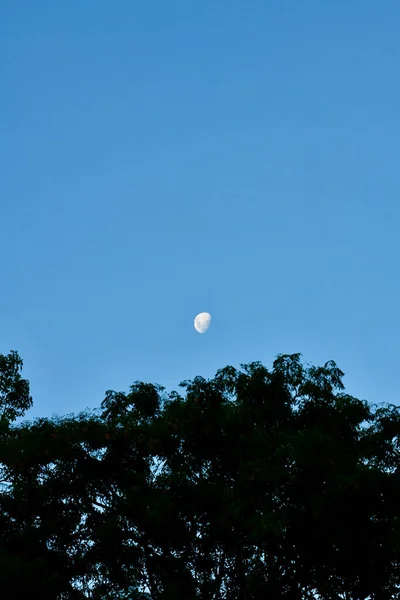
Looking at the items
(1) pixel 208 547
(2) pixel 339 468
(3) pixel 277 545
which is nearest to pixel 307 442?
(2) pixel 339 468

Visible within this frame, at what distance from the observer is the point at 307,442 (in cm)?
1641

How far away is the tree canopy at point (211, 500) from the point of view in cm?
1658

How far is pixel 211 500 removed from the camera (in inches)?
686

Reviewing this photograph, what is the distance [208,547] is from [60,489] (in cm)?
409

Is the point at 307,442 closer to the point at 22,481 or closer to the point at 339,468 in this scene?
the point at 339,468

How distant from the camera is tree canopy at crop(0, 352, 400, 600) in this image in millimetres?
16578

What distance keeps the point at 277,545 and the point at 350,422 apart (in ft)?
13.7

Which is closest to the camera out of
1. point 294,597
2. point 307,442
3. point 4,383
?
point 307,442

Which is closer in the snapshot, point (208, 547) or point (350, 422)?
point (208, 547)

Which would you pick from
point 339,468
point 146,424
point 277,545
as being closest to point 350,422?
point 339,468

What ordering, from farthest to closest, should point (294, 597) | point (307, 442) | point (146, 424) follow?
point (146, 424)
point (294, 597)
point (307, 442)

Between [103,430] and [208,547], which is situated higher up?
[103,430]

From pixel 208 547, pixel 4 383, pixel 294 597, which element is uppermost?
pixel 4 383

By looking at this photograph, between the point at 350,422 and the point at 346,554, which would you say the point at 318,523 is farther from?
the point at 350,422
